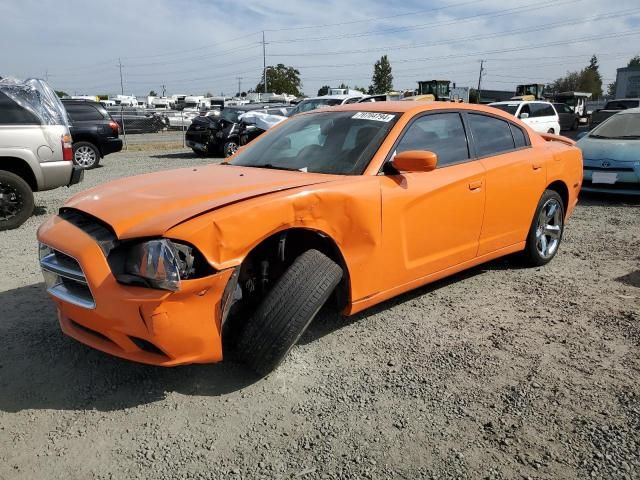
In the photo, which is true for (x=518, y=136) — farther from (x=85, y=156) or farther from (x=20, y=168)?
(x=85, y=156)

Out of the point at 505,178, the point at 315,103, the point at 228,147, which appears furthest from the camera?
the point at 315,103

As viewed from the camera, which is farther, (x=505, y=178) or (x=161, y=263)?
(x=505, y=178)

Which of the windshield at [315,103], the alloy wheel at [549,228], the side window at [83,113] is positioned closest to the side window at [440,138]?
the alloy wheel at [549,228]

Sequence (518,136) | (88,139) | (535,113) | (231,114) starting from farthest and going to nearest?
(535,113) < (231,114) < (88,139) < (518,136)

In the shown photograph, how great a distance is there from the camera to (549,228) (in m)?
4.75

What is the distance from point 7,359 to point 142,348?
47.0 inches

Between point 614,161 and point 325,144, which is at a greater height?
point 325,144

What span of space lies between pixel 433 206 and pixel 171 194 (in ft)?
5.59

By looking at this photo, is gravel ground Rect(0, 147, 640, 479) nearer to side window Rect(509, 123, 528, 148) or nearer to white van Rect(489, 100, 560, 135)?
side window Rect(509, 123, 528, 148)

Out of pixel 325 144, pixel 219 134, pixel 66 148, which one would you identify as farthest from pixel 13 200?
pixel 219 134

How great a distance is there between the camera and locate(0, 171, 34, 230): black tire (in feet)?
20.8

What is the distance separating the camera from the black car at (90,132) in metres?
12.5

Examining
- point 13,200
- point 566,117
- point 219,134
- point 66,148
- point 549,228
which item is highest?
point 566,117

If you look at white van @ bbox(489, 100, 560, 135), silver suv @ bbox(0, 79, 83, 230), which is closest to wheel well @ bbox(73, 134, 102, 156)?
silver suv @ bbox(0, 79, 83, 230)
